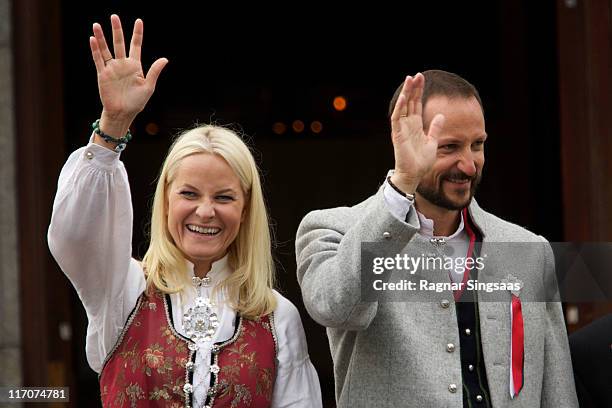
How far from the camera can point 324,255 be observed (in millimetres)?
2234

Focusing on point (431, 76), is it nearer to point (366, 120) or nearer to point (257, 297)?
point (257, 297)

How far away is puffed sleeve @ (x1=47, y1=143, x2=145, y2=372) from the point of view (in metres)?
2.17

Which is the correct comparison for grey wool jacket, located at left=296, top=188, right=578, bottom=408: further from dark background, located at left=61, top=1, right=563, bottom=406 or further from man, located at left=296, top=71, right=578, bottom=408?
dark background, located at left=61, top=1, right=563, bottom=406

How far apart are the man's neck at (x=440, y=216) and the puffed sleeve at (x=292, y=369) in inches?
14.0

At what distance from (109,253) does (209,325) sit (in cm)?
26

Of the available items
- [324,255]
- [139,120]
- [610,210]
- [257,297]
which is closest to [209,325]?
[257,297]

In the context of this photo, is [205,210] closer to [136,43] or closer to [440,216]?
[136,43]

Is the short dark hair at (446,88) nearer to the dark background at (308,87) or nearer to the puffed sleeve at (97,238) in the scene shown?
the puffed sleeve at (97,238)

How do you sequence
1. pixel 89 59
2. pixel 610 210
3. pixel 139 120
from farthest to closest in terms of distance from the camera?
1. pixel 139 120
2. pixel 89 59
3. pixel 610 210

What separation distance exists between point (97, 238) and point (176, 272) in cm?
22

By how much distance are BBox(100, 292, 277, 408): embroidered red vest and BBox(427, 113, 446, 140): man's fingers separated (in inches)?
21.5

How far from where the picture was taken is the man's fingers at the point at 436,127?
217cm

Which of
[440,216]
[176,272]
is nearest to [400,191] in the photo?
[440,216]

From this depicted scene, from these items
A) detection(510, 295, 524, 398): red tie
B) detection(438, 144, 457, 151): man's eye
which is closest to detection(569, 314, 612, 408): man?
detection(510, 295, 524, 398): red tie
